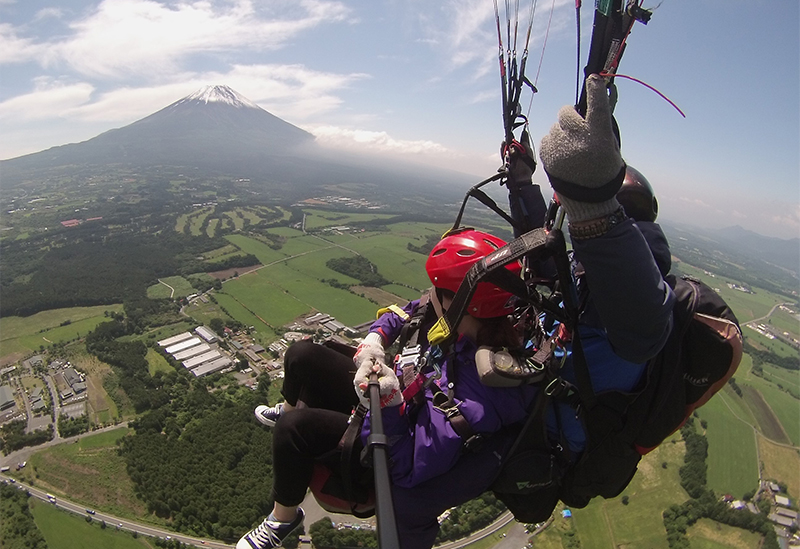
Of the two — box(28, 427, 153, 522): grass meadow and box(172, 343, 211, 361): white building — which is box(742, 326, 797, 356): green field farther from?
box(28, 427, 153, 522): grass meadow

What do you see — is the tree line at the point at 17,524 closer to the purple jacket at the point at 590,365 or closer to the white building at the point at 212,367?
the white building at the point at 212,367

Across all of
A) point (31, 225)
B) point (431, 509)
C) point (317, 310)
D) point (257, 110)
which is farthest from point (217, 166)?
point (431, 509)

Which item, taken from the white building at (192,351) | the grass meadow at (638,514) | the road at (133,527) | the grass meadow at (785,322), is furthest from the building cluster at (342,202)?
the grass meadow at (638,514)

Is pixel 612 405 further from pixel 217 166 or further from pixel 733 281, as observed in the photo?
pixel 217 166

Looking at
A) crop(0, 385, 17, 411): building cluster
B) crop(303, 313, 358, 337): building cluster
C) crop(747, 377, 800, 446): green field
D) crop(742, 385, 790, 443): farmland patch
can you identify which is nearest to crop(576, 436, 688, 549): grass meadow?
crop(742, 385, 790, 443): farmland patch

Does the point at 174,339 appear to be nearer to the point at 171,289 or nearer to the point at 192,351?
the point at 192,351

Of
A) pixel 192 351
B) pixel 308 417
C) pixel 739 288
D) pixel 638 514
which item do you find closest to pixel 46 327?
pixel 192 351

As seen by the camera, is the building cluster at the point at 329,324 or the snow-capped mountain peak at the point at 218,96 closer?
the building cluster at the point at 329,324
